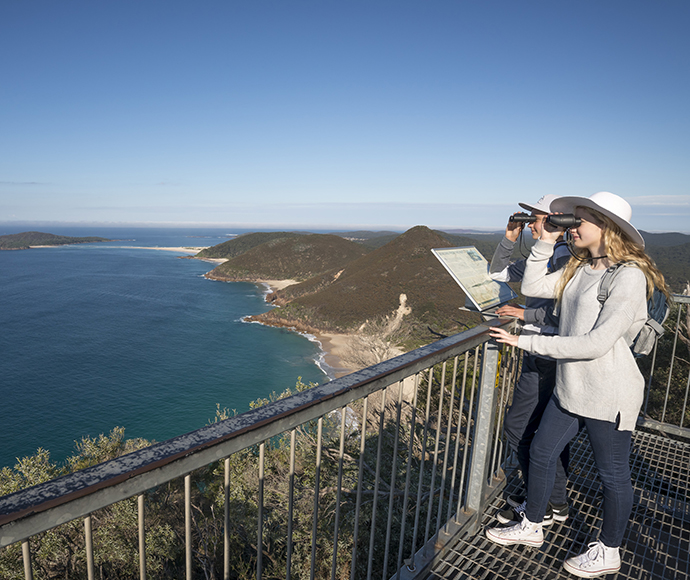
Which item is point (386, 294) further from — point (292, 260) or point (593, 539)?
point (593, 539)

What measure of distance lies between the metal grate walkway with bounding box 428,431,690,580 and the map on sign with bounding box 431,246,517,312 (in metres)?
1.39

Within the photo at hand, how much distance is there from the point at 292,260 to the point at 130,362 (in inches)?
2156

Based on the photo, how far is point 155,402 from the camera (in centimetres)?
3444

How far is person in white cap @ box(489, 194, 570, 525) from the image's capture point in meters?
2.59

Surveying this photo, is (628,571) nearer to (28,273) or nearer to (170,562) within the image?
(170,562)

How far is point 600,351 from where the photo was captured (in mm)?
1985

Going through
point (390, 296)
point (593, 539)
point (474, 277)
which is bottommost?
point (390, 296)

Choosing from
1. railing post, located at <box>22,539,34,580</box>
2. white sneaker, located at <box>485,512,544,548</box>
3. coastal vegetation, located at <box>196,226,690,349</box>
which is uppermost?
railing post, located at <box>22,539,34,580</box>

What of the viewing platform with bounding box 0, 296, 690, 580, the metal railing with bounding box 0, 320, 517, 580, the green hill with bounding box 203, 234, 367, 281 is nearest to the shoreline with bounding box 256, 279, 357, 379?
the viewing platform with bounding box 0, 296, 690, 580

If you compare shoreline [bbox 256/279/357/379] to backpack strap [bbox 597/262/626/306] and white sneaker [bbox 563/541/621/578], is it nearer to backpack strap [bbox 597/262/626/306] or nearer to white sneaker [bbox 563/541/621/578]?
white sneaker [bbox 563/541/621/578]

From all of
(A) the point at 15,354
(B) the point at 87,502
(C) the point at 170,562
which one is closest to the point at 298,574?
(C) the point at 170,562

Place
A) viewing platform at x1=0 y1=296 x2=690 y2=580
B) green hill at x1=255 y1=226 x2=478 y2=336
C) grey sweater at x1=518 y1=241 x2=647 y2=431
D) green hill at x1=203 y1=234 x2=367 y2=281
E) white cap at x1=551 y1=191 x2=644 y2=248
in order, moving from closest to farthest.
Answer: viewing platform at x1=0 y1=296 x2=690 y2=580 → grey sweater at x1=518 y1=241 x2=647 y2=431 → white cap at x1=551 y1=191 x2=644 y2=248 → green hill at x1=255 y1=226 x2=478 y2=336 → green hill at x1=203 y1=234 x2=367 y2=281

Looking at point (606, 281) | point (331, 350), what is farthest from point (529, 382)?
point (331, 350)

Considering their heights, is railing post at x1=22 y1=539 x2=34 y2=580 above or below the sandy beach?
above
